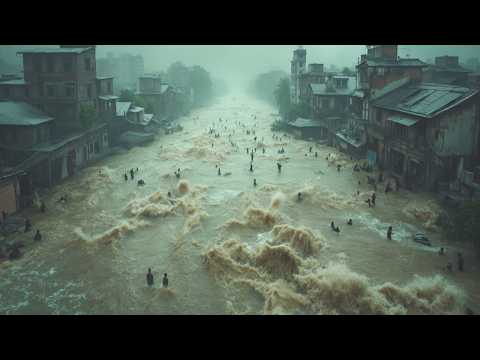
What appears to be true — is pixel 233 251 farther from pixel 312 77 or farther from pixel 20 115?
pixel 312 77

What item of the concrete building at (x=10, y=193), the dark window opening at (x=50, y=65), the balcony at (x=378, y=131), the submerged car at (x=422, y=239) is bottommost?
the submerged car at (x=422, y=239)

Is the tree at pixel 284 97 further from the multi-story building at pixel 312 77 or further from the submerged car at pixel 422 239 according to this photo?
the submerged car at pixel 422 239

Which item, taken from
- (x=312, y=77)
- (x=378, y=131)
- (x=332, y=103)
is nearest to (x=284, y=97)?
(x=312, y=77)

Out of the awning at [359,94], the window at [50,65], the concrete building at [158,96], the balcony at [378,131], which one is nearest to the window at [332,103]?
the awning at [359,94]

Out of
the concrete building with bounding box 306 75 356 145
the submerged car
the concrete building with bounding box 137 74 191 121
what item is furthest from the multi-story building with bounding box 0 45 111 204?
the concrete building with bounding box 306 75 356 145

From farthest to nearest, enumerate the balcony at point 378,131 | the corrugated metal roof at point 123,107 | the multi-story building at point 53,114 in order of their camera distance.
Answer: the corrugated metal roof at point 123,107
the balcony at point 378,131
the multi-story building at point 53,114

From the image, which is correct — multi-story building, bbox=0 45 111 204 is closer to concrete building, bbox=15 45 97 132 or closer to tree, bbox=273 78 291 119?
concrete building, bbox=15 45 97 132

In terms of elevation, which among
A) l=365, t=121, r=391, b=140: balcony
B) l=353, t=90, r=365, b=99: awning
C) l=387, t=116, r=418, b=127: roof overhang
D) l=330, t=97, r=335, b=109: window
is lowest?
l=365, t=121, r=391, b=140: balcony
